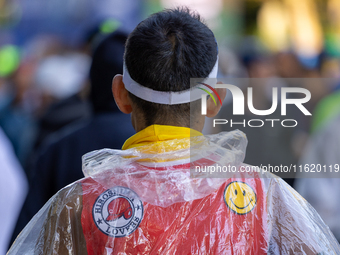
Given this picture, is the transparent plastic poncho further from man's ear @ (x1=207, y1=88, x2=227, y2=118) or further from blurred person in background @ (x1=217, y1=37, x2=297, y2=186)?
blurred person in background @ (x1=217, y1=37, x2=297, y2=186)

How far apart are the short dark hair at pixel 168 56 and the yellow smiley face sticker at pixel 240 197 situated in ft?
0.85

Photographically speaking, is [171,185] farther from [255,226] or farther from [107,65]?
[107,65]

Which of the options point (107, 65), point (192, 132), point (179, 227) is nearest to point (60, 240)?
point (179, 227)

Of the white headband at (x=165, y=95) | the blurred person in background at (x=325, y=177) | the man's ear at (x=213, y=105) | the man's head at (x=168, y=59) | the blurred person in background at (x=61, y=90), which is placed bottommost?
the blurred person in background at (x=325, y=177)

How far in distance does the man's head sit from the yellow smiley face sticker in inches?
9.6

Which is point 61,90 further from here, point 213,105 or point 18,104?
point 213,105

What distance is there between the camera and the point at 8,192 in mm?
2816

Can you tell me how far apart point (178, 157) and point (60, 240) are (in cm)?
44

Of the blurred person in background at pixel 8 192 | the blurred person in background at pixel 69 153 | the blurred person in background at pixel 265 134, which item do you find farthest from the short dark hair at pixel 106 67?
the blurred person in background at pixel 265 134

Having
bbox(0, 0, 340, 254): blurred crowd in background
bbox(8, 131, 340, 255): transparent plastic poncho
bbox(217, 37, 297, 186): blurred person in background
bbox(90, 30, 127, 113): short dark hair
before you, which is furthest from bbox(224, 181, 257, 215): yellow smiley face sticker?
bbox(217, 37, 297, 186): blurred person in background

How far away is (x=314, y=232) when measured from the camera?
50.5 inches

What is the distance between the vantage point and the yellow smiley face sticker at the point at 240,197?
49.6 inches

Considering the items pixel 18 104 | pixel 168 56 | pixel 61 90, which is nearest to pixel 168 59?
pixel 168 56

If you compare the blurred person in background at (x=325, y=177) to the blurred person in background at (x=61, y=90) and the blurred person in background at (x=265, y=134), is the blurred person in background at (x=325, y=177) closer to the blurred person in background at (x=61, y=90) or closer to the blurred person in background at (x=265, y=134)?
the blurred person in background at (x=265, y=134)
